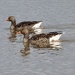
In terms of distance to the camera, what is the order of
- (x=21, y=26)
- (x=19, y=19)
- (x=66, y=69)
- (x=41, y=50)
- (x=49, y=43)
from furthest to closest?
(x=19, y=19)
(x=21, y=26)
(x=49, y=43)
(x=41, y=50)
(x=66, y=69)

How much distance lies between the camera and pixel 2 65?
24391 mm

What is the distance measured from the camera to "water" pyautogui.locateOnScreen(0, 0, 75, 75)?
23.6 meters

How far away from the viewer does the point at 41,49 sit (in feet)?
94.0

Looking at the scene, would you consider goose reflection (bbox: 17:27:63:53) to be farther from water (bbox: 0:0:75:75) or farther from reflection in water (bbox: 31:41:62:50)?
water (bbox: 0:0:75:75)

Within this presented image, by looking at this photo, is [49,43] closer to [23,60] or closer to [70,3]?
[23,60]

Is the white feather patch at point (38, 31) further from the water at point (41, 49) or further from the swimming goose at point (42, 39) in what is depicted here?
the swimming goose at point (42, 39)

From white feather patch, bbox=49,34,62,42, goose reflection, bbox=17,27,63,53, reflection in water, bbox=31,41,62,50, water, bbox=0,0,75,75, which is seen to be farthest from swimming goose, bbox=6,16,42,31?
reflection in water, bbox=31,41,62,50

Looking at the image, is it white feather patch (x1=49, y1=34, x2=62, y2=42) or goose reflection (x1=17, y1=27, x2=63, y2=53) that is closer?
goose reflection (x1=17, y1=27, x2=63, y2=53)

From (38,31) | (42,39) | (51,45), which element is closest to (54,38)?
(42,39)

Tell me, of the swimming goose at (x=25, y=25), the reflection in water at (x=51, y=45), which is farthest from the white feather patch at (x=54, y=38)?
the swimming goose at (x=25, y=25)

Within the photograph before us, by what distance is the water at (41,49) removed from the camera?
23.6 m

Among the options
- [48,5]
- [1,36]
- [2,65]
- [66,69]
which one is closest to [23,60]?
[2,65]

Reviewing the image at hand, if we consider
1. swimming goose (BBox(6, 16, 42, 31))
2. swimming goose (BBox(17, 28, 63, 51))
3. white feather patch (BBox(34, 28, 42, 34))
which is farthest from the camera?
swimming goose (BBox(6, 16, 42, 31))

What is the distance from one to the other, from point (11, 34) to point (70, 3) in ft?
53.7
